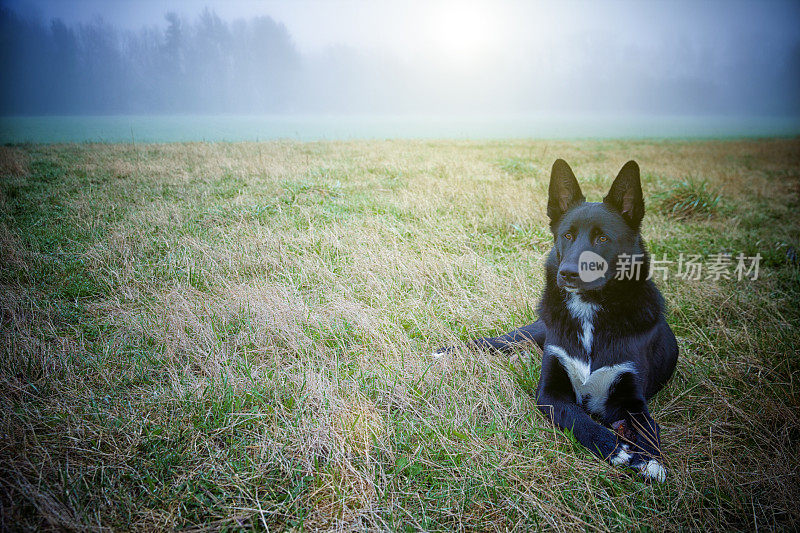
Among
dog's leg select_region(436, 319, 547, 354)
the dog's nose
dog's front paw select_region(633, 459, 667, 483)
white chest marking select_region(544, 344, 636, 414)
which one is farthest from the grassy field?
the dog's nose

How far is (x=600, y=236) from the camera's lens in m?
2.45

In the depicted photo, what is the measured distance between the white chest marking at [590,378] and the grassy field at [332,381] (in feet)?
1.13

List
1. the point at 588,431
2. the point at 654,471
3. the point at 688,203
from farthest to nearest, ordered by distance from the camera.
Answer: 1. the point at 688,203
2. the point at 588,431
3. the point at 654,471

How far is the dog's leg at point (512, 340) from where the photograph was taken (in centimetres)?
315

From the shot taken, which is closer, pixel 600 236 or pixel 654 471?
pixel 654 471

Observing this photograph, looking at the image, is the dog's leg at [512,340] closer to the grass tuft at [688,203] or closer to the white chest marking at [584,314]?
the white chest marking at [584,314]

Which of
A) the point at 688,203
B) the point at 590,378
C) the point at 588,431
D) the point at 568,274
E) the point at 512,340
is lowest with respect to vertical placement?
the point at 588,431

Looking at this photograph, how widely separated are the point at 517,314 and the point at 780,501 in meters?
2.12

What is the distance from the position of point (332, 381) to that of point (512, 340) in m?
1.60

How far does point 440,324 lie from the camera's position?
11.5 ft

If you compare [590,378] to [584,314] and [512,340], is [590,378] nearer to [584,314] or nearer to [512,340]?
[584,314]

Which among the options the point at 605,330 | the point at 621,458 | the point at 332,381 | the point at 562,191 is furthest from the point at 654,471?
the point at 332,381

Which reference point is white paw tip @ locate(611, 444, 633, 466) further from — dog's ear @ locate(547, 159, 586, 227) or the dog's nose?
dog's ear @ locate(547, 159, 586, 227)

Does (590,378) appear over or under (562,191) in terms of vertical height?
under
